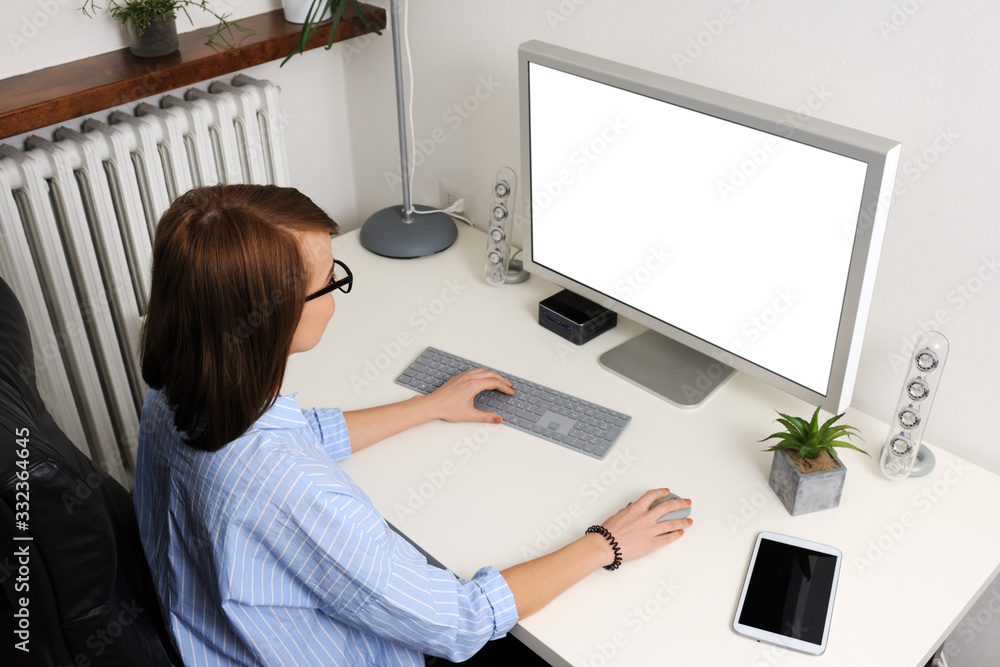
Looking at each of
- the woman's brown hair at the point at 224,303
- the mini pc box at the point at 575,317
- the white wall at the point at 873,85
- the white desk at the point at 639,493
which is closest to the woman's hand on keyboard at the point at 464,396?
the white desk at the point at 639,493

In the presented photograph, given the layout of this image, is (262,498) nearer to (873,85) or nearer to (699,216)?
(699,216)

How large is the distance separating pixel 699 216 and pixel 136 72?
1.09 m

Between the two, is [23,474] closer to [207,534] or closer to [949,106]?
[207,534]

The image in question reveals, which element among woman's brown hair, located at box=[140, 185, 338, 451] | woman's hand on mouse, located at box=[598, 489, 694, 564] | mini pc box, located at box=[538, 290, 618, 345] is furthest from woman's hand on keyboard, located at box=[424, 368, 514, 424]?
woman's brown hair, located at box=[140, 185, 338, 451]

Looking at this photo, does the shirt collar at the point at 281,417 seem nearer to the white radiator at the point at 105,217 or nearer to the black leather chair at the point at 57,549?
the black leather chair at the point at 57,549

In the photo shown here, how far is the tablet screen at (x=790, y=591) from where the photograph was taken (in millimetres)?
980

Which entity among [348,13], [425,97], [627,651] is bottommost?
[627,651]

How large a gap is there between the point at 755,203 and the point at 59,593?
90cm

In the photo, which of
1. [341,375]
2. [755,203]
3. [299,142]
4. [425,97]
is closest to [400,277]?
[341,375]

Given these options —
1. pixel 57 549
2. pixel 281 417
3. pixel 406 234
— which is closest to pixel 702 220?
pixel 281 417

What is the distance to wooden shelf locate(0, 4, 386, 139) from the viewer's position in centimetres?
148

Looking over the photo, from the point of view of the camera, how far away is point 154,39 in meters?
1.63

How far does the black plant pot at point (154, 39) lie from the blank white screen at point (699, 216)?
79 centimetres

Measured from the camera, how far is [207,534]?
910 millimetres
